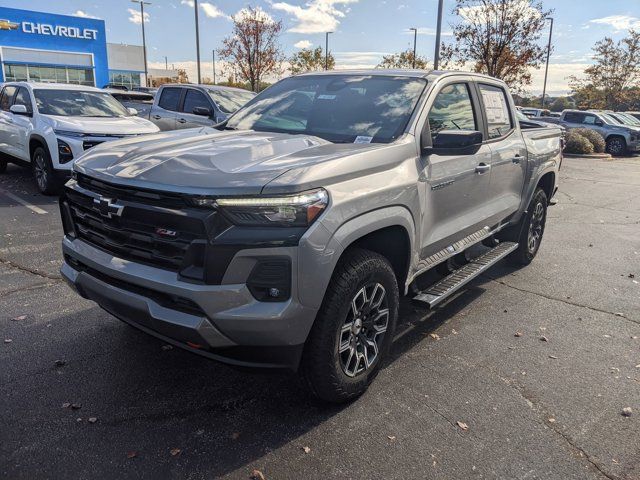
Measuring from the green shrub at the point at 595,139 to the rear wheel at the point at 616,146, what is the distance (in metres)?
1.16

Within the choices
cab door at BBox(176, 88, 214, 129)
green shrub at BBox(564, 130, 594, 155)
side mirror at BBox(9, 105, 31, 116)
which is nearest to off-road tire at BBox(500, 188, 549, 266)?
cab door at BBox(176, 88, 214, 129)

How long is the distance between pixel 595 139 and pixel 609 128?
6.53ft

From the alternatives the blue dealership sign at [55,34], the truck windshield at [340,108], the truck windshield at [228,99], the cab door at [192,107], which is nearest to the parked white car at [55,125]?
the cab door at [192,107]

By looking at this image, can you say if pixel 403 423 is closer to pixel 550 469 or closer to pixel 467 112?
pixel 550 469

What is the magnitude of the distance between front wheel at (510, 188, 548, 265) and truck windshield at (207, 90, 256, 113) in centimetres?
665

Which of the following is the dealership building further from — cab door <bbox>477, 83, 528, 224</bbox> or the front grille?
the front grille

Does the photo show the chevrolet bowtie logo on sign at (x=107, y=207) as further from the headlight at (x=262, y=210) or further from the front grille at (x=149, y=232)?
the headlight at (x=262, y=210)

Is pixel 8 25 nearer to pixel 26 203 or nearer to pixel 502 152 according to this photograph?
pixel 26 203

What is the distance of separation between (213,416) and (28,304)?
238 centimetres

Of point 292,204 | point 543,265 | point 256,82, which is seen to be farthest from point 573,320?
point 256,82

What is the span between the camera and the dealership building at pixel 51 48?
39031 mm

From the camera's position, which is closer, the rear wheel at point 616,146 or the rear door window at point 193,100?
the rear door window at point 193,100

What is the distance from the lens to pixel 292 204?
2.53 meters

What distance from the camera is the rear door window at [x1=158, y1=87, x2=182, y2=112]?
11.5 meters
